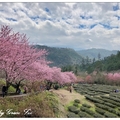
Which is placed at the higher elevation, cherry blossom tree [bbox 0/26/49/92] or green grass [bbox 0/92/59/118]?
cherry blossom tree [bbox 0/26/49/92]

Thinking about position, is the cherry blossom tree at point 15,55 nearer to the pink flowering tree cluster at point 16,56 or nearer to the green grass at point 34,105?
the pink flowering tree cluster at point 16,56

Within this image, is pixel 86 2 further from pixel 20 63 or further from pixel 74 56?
pixel 74 56

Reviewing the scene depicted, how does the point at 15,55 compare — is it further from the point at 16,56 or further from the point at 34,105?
the point at 34,105

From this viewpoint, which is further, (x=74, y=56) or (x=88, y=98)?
(x=74, y=56)

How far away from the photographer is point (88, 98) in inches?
794

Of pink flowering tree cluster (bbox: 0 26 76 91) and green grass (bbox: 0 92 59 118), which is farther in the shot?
pink flowering tree cluster (bbox: 0 26 76 91)

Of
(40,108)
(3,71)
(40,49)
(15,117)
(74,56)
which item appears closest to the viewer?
(15,117)

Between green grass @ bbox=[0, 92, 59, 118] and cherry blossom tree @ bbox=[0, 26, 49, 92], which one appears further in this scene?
cherry blossom tree @ bbox=[0, 26, 49, 92]

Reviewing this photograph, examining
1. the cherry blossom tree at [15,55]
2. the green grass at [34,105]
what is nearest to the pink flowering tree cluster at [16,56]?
the cherry blossom tree at [15,55]

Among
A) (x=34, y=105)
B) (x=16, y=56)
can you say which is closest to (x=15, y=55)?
(x=16, y=56)

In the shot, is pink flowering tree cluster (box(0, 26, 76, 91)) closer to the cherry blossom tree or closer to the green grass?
the cherry blossom tree

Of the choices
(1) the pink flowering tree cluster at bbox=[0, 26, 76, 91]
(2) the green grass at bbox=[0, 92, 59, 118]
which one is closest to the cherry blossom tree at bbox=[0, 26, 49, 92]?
(1) the pink flowering tree cluster at bbox=[0, 26, 76, 91]

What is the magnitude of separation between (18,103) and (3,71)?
262 centimetres

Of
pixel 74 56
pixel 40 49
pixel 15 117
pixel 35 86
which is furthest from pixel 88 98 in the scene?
pixel 74 56
